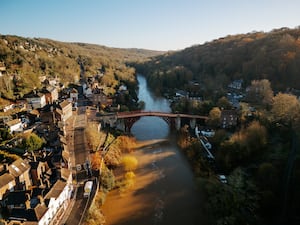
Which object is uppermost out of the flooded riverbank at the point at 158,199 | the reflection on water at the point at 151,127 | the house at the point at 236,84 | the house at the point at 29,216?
the house at the point at 236,84

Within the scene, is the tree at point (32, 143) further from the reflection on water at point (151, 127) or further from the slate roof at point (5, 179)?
the reflection on water at point (151, 127)

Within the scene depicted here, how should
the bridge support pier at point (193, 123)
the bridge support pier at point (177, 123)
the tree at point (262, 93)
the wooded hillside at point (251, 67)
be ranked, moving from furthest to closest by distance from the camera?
the wooded hillside at point (251, 67)
the bridge support pier at point (177, 123)
the bridge support pier at point (193, 123)
the tree at point (262, 93)

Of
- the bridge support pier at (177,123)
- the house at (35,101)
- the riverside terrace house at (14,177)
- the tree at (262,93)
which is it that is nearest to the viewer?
the riverside terrace house at (14,177)

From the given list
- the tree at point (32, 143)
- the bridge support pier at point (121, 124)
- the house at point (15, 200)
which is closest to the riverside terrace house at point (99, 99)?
the bridge support pier at point (121, 124)

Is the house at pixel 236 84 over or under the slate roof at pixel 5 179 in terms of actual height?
over

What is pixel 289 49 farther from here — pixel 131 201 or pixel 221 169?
pixel 131 201

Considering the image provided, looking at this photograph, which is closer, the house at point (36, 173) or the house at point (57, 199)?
the house at point (57, 199)
